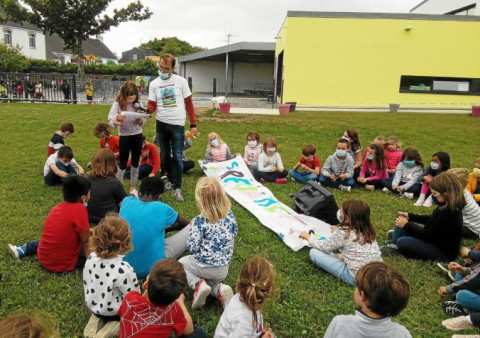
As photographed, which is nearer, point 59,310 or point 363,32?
point 59,310

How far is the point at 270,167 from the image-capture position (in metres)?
7.74

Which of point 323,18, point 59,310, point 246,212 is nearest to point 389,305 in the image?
point 59,310

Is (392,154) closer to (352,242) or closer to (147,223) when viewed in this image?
(352,242)

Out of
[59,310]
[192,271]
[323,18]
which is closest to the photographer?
[59,310]

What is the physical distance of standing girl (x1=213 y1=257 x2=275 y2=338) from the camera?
8.43 feet

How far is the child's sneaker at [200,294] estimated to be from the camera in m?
3.34

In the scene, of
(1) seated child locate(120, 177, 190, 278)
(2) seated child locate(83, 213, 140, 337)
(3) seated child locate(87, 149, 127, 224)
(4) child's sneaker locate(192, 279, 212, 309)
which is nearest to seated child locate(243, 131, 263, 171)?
(3) seated child locate(87, 149, 127, 224)

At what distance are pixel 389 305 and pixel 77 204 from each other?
9.61 feet

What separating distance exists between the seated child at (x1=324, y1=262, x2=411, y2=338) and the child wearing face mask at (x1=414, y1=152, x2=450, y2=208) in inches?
180

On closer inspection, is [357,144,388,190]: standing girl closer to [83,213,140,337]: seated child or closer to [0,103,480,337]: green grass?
[0,103,480,337]: green grass

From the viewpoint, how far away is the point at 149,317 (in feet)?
8.59

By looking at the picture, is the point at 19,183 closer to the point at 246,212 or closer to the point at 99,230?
the point at 246,212

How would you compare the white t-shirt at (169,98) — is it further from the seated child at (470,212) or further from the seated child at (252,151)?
the seated child at (470,212)

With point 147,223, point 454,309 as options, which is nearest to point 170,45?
point 147,223
